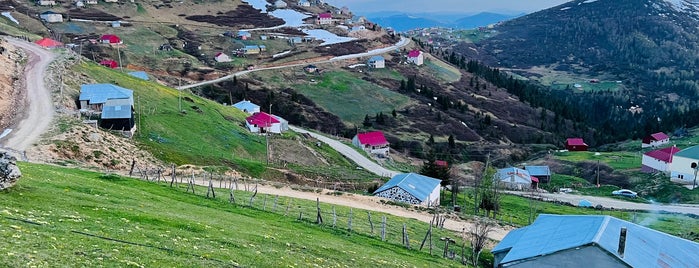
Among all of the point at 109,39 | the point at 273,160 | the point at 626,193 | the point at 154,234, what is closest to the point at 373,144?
the point at 273,160

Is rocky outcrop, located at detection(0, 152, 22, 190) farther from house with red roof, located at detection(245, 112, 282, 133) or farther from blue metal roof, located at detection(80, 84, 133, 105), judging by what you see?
house with red roof, located at detection(245, 112, 282, 133)

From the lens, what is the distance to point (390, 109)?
16312 centimetres

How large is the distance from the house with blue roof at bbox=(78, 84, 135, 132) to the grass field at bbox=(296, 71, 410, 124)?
81.2 meters

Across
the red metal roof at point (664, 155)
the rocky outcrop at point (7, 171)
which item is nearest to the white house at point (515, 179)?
the red metal roof at point (664, 155)

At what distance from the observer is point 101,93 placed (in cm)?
7569

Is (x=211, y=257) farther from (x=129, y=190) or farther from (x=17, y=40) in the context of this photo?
(x=17, y=40)

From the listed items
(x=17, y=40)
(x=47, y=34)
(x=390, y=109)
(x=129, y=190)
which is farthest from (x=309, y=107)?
(x=129, y=190)

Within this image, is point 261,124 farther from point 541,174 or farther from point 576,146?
point 576,146

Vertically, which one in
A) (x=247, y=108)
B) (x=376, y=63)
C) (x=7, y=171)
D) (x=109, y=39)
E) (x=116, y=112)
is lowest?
(x=247, y=108)

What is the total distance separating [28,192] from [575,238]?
31910 millimetres

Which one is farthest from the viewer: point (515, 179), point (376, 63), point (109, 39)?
point (376, 63)

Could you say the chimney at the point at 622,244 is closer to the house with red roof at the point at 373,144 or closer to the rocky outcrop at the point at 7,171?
the rocky outcrop at the point at 7,171

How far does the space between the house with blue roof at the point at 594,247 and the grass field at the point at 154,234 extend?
20.8 ft

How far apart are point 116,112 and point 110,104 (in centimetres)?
520
